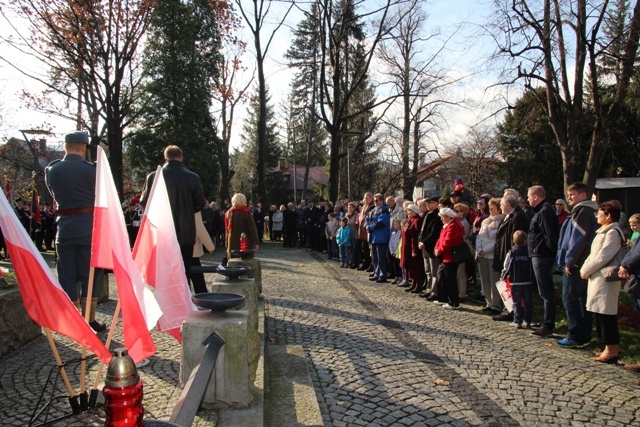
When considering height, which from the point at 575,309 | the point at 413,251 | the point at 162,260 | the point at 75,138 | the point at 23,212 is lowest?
the point at 575,309

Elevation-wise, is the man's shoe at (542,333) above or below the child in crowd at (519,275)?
below

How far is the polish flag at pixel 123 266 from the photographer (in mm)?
3025

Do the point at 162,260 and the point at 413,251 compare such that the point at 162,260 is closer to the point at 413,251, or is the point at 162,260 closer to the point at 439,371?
the point at 439,371

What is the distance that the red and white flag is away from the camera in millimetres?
3641

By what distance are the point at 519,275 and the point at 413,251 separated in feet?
10.3

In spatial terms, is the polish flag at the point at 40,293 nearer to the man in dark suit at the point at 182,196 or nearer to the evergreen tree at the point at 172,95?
the man in dark suit at the point at 182,196

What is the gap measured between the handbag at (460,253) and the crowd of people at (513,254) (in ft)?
0.06

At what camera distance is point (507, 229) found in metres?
7.95

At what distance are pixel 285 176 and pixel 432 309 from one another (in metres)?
47.3

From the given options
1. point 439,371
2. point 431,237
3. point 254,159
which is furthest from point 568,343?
point 254,159

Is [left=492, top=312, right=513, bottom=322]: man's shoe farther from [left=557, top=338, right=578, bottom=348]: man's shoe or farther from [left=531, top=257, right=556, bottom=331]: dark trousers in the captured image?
[left=557, top=338, right=578, bottom=348]: man's shoe

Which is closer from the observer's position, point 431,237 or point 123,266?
point 123,266

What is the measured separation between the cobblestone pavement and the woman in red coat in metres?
0.31

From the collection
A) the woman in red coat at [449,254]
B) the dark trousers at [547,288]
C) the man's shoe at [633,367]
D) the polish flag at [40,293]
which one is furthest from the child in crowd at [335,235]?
the polish flag at [40,293]
